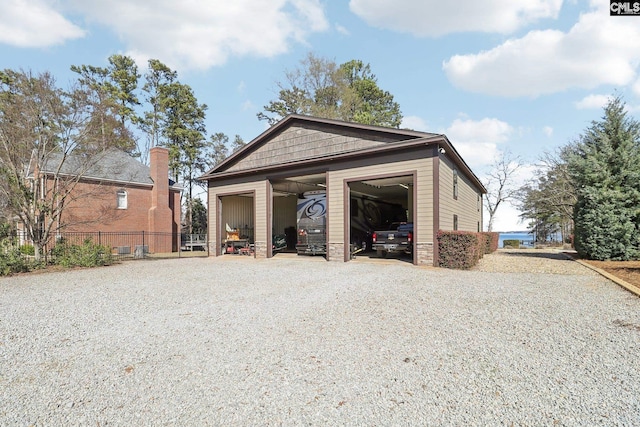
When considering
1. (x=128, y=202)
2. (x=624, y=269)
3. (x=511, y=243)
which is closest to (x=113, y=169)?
(x=128, y=202)

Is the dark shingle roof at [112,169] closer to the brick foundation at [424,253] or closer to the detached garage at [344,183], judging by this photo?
the detached garage at [344,183]

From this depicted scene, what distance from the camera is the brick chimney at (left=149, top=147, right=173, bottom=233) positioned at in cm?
2389

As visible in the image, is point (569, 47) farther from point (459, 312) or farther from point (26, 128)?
point (26, 128)

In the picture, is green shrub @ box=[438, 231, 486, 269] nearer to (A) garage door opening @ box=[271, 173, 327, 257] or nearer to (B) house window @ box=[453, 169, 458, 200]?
(B) house window @ box=[453, 169, 458, 200]

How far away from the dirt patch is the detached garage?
15.4ft

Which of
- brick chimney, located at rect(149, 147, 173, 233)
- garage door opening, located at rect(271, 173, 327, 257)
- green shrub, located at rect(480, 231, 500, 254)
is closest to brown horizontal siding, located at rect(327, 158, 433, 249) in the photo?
garage door opening, located at rect(271, 173, 327, 257)

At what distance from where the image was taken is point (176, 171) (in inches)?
1369

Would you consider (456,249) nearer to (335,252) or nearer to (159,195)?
(335,252)

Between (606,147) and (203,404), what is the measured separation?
16.0 m

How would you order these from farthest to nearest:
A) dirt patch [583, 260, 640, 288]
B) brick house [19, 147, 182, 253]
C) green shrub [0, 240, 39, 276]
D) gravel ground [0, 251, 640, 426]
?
brick house [19, 147, 182, 253], green shrub [0, 240, 39, 276], dirt patch [583, 260, 640, 288], gravel ground [0, 251, 640, 426]

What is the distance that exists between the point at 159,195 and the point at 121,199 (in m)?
2.37

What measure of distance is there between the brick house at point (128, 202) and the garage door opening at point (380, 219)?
12481 millimetres

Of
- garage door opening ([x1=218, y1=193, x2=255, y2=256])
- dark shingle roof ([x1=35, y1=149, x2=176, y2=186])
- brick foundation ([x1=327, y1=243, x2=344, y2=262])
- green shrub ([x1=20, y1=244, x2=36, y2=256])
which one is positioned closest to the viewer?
green shrub ([x1=20, y1=244, x2=36, y2=256])

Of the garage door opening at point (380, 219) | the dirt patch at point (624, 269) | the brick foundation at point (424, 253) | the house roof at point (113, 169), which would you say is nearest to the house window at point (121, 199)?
the house roof at point (113, 169)
